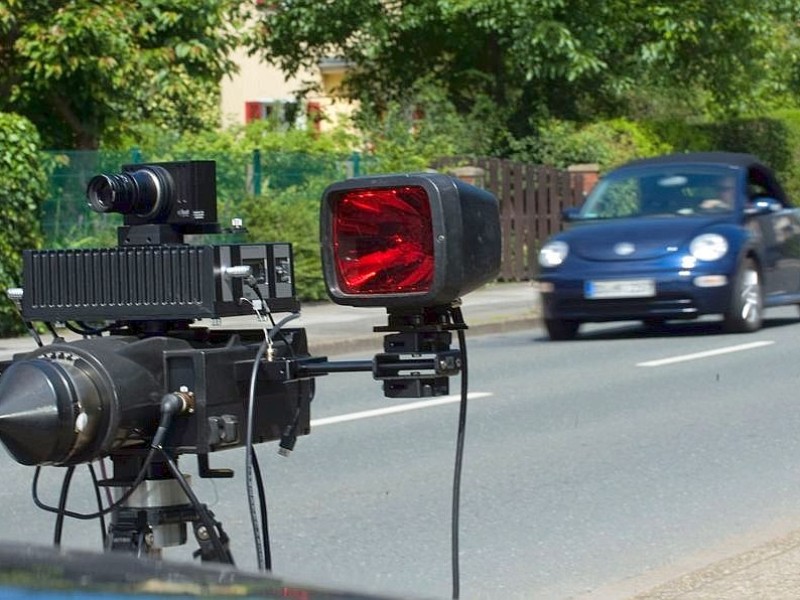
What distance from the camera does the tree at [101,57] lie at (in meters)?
18.8

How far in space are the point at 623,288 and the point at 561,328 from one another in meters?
1.10

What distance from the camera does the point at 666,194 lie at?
16.9m

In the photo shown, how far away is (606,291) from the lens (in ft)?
51.4

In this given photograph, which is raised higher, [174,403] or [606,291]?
[174,403]

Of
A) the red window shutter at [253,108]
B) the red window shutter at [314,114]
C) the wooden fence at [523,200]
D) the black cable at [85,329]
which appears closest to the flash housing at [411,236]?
the black cable at [85,329]

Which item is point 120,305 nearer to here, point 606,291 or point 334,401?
point 334,401

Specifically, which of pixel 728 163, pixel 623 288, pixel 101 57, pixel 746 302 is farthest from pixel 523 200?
pixel 623 288

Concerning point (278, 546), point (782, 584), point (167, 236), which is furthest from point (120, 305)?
point (278, 546)

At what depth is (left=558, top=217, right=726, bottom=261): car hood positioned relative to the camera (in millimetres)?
15789

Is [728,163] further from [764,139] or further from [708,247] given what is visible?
[764,139]

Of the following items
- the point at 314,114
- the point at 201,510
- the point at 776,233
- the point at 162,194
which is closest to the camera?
the point at 201,510

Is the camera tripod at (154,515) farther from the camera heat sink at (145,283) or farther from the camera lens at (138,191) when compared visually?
the camera lens at (138,191)

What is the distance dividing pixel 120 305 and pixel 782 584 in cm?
317

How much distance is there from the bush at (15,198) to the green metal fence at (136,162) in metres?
0.53
